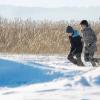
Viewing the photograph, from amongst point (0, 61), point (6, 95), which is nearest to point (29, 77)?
point (0, 61)

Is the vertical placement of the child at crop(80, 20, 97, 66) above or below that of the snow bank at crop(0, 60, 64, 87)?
above

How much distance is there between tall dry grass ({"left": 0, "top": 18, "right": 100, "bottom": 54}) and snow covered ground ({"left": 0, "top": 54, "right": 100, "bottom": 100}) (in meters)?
6.63

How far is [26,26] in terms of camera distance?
20.0 metres

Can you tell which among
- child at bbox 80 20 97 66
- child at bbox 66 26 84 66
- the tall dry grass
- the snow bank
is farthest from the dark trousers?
the tall dry grass

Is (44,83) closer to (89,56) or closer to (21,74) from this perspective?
(21,74)

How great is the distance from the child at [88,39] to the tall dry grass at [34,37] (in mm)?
A: 4350

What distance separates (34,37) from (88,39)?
6129mm

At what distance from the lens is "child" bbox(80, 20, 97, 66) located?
13344 mm

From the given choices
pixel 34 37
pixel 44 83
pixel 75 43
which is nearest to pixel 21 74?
pixel 44 83

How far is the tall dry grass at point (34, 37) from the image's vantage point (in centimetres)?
1845

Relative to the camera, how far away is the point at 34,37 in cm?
1939

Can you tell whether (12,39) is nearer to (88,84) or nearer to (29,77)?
(29,77)

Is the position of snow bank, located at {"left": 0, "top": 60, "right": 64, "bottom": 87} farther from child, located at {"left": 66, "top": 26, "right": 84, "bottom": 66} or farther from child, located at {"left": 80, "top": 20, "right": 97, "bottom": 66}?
child, located at {"left": 66, "top": 26, "right": 84, "bottom": 66}

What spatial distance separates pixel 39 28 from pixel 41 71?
28.9 ft
